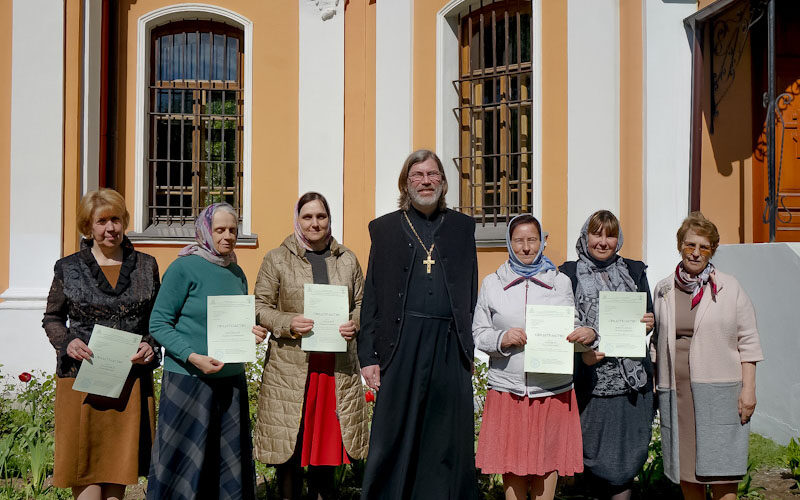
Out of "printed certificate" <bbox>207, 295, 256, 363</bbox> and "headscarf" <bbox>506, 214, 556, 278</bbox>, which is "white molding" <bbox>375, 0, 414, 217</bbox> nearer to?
"headscarf" <bbox>506, 214, 556, 278</bbox>

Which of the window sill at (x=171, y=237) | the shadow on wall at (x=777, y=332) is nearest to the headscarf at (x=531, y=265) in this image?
the shadow on wall at (x=777, y=332)

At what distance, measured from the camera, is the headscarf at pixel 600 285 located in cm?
379

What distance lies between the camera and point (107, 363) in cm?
347

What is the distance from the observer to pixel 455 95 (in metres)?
8.05

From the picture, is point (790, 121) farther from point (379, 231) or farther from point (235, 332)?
point (235, 332)

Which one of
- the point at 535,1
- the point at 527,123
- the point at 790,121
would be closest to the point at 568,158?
the point at 527,123

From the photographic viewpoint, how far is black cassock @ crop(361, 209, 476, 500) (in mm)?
3615

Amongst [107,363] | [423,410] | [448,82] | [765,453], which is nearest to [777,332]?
[765,453]

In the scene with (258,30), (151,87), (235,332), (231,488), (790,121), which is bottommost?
(231,488)

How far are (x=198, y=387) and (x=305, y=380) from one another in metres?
0.57

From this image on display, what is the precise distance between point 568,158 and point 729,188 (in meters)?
1.74

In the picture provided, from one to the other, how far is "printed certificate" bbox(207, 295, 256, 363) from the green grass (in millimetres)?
3709

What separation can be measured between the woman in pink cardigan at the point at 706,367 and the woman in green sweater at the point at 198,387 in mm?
2160

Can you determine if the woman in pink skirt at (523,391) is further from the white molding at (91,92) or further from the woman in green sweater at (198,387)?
the white molding at (91,92)
